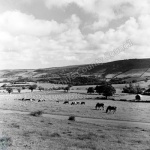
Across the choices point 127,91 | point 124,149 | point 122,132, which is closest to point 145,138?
point 122,132

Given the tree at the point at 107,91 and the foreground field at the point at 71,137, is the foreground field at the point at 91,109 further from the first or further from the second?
the tree at the point at 107,91

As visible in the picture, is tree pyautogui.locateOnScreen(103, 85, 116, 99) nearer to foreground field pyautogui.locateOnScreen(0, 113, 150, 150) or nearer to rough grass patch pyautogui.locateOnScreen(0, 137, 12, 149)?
foreground field pyautogui.locateOnScreen(0, 113, 150, 150)

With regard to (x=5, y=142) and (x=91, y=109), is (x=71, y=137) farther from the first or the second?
(x=91, y=109)

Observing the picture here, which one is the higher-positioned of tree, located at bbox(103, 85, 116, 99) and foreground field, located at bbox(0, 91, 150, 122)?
tree, located at bbox(103, 85, 116, 99)

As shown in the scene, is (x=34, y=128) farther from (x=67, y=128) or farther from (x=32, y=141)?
(x=32, y=141)

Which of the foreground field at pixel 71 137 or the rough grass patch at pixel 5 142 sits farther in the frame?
the foreground field at pixel 71 137

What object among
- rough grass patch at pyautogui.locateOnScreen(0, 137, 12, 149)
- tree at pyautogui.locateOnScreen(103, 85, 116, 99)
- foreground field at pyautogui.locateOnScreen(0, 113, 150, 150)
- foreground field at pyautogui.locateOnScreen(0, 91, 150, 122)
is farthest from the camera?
tree at pyautogui.locateOnScreen(103, 85, 116, 99)

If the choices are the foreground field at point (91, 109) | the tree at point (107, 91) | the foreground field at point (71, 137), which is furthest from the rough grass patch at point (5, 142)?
the tree at point (107, 91)

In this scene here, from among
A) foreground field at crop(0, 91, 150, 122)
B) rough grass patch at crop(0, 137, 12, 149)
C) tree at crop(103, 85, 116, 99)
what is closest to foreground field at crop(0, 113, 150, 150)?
rough grass patch at crop(0, 137, 12, 149)
